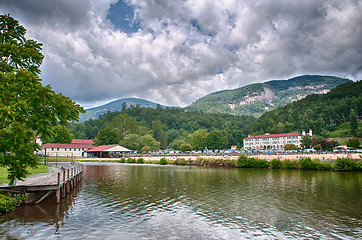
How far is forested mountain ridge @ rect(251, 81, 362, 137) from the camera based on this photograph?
150m

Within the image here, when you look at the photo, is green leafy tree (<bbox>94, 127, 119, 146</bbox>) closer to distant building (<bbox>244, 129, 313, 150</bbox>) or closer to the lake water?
distant building (<bbox>244, 129, 313, 150</bbox>)

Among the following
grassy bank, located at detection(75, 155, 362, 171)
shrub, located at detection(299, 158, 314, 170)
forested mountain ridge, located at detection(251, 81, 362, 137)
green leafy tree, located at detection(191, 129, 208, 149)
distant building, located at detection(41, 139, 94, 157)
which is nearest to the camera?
grassy bank, located at detection(75, 155, 362, 171)

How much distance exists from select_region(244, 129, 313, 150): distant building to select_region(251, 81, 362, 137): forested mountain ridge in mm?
13308

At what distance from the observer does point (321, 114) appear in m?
161

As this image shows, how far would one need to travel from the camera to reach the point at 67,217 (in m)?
14.5

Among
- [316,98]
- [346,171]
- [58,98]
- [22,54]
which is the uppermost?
[316,98]

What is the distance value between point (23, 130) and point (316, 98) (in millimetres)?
221289

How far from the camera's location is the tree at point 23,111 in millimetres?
7980

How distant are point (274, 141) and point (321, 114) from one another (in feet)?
132

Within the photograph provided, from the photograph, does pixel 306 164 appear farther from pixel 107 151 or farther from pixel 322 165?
pixel 107 151

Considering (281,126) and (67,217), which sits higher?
(281,126)

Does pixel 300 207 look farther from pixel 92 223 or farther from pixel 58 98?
pixel 58 98

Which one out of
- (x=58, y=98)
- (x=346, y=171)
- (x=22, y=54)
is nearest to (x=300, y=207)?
(x=58, y=98)

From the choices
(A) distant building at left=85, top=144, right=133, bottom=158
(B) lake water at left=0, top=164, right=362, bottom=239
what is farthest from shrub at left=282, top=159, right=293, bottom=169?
(A) distant building at left=85, top=144, right=133, bottom=158
